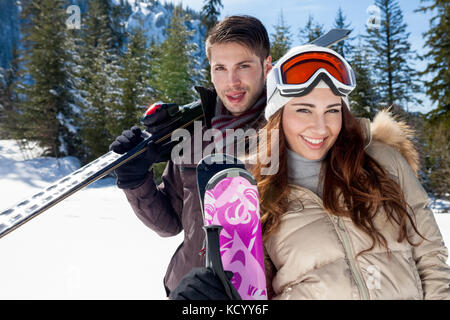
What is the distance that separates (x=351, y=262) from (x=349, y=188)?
1.18 feet

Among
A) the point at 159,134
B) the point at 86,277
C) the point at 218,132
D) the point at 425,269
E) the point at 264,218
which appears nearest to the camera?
the point at 425,269

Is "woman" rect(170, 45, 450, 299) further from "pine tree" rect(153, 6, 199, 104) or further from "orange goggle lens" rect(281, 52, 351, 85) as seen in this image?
"pine tree" rect(153, 6, 199, 104)

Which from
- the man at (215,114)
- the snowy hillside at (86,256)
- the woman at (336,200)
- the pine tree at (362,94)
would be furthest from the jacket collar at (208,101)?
→ the pine tree at (362,94)

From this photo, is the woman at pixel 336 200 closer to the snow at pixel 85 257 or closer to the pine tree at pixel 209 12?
the snow at pixel 85 257

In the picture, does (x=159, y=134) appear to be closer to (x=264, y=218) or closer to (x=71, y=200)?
(x=264, y=218)

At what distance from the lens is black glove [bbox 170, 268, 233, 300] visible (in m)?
1.11

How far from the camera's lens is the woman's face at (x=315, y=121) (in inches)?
61.9

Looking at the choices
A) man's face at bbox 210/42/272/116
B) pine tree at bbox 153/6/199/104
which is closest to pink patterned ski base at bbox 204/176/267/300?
man's face at bbox 210/42/272/116

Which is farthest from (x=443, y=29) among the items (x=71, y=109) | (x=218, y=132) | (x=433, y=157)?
(x=71, y=109)

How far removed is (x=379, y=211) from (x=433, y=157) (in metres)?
15.0

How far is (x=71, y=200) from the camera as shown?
1060cm

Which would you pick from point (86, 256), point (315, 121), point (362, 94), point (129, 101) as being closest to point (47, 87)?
point (129, 101)

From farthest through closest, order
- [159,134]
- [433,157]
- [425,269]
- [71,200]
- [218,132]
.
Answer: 1. [433,157]
2. [71,200]
3. [159,134]
4. [218,132]
5. [425,269]

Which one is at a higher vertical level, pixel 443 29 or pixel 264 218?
pixel 443 29
